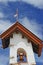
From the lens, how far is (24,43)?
14.7m

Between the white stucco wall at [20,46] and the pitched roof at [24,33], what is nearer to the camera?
the white stucco wall at [20,46]

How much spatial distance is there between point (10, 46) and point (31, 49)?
135 cm

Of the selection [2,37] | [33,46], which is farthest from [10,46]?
[33,46]

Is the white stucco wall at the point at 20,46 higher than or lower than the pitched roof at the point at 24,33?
lower

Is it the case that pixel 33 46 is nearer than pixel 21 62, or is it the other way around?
pixel 21 62

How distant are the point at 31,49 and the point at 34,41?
56cm

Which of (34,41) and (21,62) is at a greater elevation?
(34,41)

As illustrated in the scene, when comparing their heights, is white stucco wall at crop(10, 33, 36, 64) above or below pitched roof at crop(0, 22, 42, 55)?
below

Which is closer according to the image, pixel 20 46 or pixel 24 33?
pixel 20 46

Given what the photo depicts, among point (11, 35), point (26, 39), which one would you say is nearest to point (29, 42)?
point (26, 39)

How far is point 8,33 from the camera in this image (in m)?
14.5

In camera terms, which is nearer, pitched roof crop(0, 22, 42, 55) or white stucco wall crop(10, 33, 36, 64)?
white stucco wall crop(10, 33, 36, 64)

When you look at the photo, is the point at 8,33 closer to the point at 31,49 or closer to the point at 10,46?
the point at 10,46

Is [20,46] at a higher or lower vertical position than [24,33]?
lower
